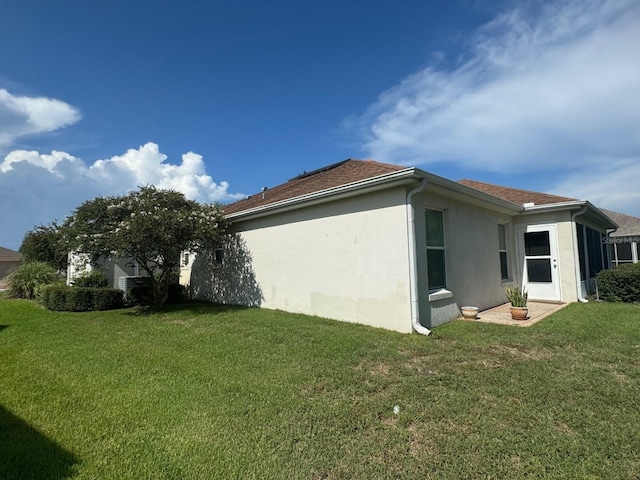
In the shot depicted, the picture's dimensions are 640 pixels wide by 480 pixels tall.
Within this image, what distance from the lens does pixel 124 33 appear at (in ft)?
28.1

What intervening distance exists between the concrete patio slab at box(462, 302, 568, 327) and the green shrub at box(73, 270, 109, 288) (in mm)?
12818

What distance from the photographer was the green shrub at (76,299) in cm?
1052

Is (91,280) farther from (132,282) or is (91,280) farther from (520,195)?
(520,195)

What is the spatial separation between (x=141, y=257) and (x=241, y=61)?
687cm

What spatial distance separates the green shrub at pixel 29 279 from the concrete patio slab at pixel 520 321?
1635cm

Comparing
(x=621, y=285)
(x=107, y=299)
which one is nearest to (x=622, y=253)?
(x=621, y=285)

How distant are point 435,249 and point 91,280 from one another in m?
12.1

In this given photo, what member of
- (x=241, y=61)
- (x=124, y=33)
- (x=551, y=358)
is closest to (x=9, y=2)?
(x=124, y=33)

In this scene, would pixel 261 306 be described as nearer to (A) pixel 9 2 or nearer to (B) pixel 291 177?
(B) pixel 291 177

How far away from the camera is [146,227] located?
894 centimetres

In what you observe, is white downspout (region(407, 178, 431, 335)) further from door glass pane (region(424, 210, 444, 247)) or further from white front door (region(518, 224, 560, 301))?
white front door (region(518, 224, 560, 301))

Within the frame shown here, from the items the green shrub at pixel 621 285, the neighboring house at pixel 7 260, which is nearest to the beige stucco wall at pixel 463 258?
the green shrub at pixel 621 285

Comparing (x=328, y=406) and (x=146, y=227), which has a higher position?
(x=146, y=227)

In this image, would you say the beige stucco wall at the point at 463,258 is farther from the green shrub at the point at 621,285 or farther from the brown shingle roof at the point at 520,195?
the green shrub at the point at 621,285
